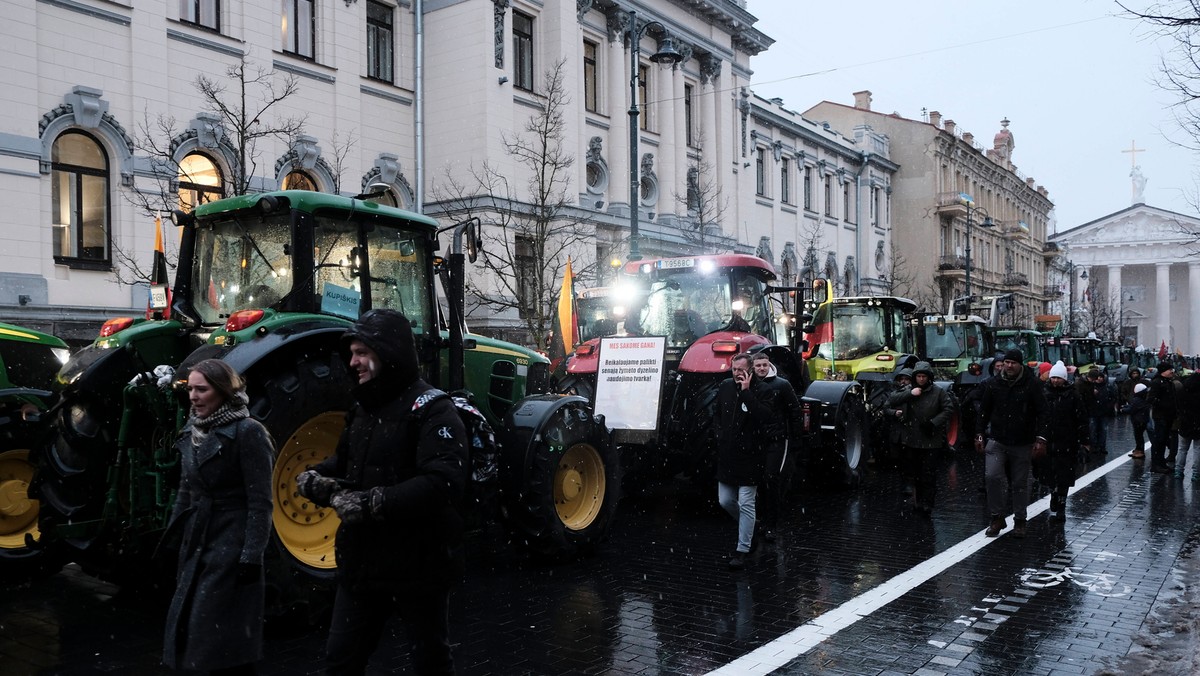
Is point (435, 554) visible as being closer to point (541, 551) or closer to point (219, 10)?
Result: point (541, 551)

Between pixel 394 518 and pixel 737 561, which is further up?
pixel 394 518

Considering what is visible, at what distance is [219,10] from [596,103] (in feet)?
40.5

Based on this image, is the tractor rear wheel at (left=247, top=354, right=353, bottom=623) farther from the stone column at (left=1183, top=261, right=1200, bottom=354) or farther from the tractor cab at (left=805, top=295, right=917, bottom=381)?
the stone column at (left=1183, top=261, right=1200, bottom=354)

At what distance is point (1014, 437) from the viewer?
33.5 feet

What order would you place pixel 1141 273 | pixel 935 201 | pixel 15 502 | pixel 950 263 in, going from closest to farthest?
pixel 15 502 < pixel 935 201 < pixel 950 263 < pixel 1141 273

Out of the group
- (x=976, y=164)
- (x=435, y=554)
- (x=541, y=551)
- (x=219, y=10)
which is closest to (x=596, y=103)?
(x=219, y=10)

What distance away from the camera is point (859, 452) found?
Answer: 13.8 m

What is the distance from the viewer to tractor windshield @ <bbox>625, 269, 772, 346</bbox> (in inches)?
456

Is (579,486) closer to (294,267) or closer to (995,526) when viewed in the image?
(294,267)

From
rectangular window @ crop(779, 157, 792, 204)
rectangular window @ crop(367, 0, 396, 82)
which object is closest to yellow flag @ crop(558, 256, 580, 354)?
rectangular window @ crop(367, 0, 396, 82)

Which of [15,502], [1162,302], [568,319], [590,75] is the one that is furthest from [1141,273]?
[15,502]

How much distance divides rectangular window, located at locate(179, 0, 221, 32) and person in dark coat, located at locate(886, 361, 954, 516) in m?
16.3

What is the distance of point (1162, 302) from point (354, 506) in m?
91.4

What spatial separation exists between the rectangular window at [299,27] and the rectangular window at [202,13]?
68.3 inches
